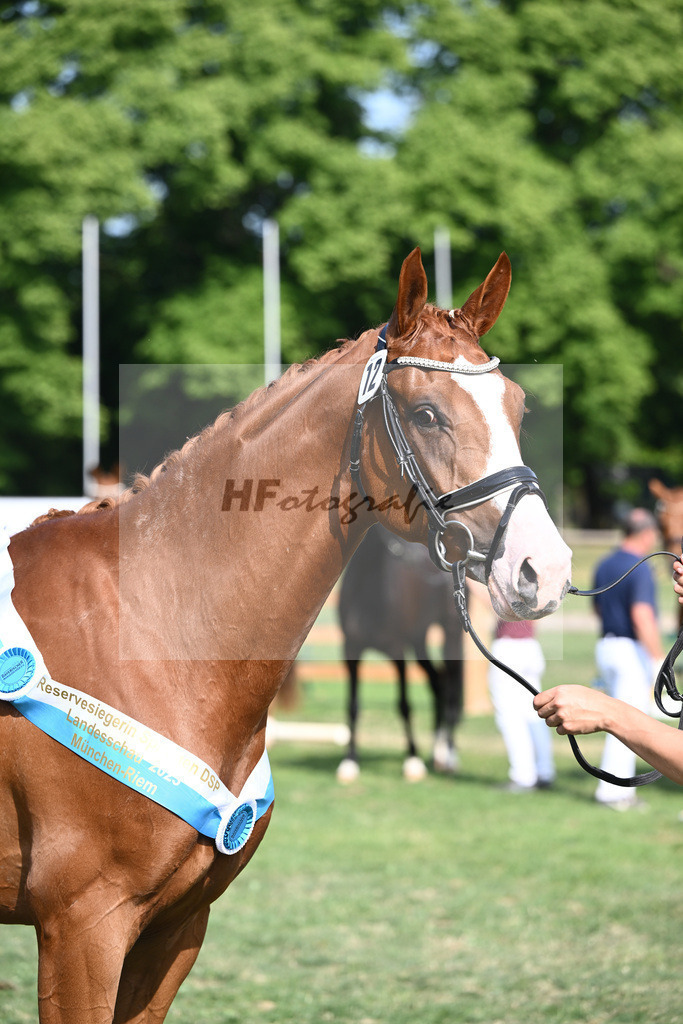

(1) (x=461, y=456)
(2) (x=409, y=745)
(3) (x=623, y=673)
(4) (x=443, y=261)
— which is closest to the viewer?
(1) (x=461, y=456)

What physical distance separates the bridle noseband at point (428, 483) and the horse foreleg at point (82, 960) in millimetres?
1193

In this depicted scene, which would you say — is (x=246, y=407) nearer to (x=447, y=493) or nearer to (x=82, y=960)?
(x=447, y=493)

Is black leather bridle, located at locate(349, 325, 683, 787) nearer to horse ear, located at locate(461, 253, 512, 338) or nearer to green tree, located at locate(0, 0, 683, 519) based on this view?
horse ear, located at locate(461, 253, 512, 338)

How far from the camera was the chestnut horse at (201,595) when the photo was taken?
8.26ft

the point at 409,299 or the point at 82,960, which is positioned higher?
the point at 409,299

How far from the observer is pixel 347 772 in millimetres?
9656

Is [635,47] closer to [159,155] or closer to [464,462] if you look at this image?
[159,155]

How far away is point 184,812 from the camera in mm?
2564

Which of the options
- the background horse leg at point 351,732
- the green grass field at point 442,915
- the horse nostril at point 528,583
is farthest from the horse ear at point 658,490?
the horse nostril at point 528,583

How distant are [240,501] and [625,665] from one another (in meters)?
6.43

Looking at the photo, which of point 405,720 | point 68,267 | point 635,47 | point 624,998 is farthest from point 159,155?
point 624,998

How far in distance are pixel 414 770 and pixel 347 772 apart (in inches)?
24.8

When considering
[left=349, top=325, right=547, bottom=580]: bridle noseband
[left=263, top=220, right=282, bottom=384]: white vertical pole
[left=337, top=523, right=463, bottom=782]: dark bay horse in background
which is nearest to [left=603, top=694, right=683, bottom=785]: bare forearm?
[left=349, top=325, right=547, bottom=580]: bridle noseband

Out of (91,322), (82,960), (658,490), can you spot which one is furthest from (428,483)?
(91,322)
